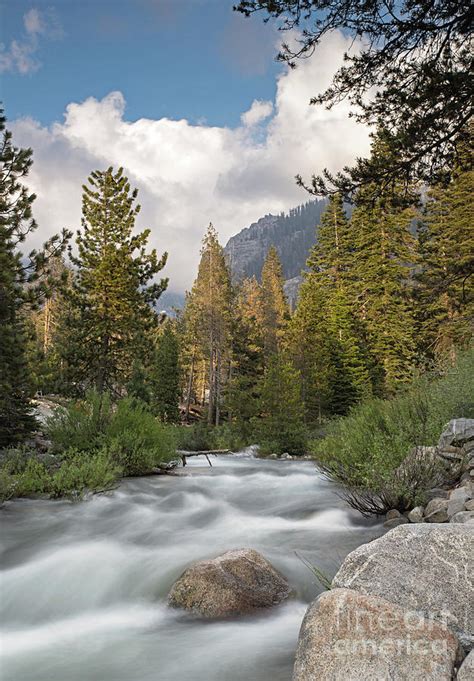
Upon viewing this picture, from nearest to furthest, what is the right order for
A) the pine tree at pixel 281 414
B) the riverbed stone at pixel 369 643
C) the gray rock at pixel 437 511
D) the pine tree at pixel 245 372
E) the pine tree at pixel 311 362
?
the riverbed stone at pixel 369 643
the gray rock at pixel 437 511
the pine tree at pixel 281 414
the pine tree at pixel 245 372
the pine tree at pixel 311 362

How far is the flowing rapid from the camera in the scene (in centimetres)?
391

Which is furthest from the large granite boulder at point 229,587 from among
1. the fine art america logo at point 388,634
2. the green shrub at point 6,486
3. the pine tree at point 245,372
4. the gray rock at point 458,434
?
the pine tree at point 245,372

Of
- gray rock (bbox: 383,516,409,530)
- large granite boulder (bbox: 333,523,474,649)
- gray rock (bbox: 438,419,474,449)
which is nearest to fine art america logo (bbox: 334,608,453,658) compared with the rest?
large granite boulder (bbox: 333,523,474,649)

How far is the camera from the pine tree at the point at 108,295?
2273 centimetres

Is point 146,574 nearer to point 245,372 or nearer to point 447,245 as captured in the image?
point 447,245

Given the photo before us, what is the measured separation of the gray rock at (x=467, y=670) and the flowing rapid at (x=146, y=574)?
1.65 metres

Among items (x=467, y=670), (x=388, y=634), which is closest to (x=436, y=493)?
(x=388, y=634)

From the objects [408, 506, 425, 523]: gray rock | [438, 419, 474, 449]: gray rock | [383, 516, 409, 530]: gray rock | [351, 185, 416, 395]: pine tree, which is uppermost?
[351, 185, 416, 395]: pine tree

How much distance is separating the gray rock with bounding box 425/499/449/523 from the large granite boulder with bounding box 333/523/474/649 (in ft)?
8.21

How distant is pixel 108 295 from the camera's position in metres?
23.3

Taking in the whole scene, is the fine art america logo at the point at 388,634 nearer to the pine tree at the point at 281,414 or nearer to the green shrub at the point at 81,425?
the green shrub at the point at 81,425

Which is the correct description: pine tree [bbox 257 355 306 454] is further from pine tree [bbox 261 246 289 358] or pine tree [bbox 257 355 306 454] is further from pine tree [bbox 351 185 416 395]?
pine tree [bbox 261 246 289 358]

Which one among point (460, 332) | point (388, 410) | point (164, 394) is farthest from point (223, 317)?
point (388, 410)

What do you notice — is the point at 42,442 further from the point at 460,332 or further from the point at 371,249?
the point at 371,249
